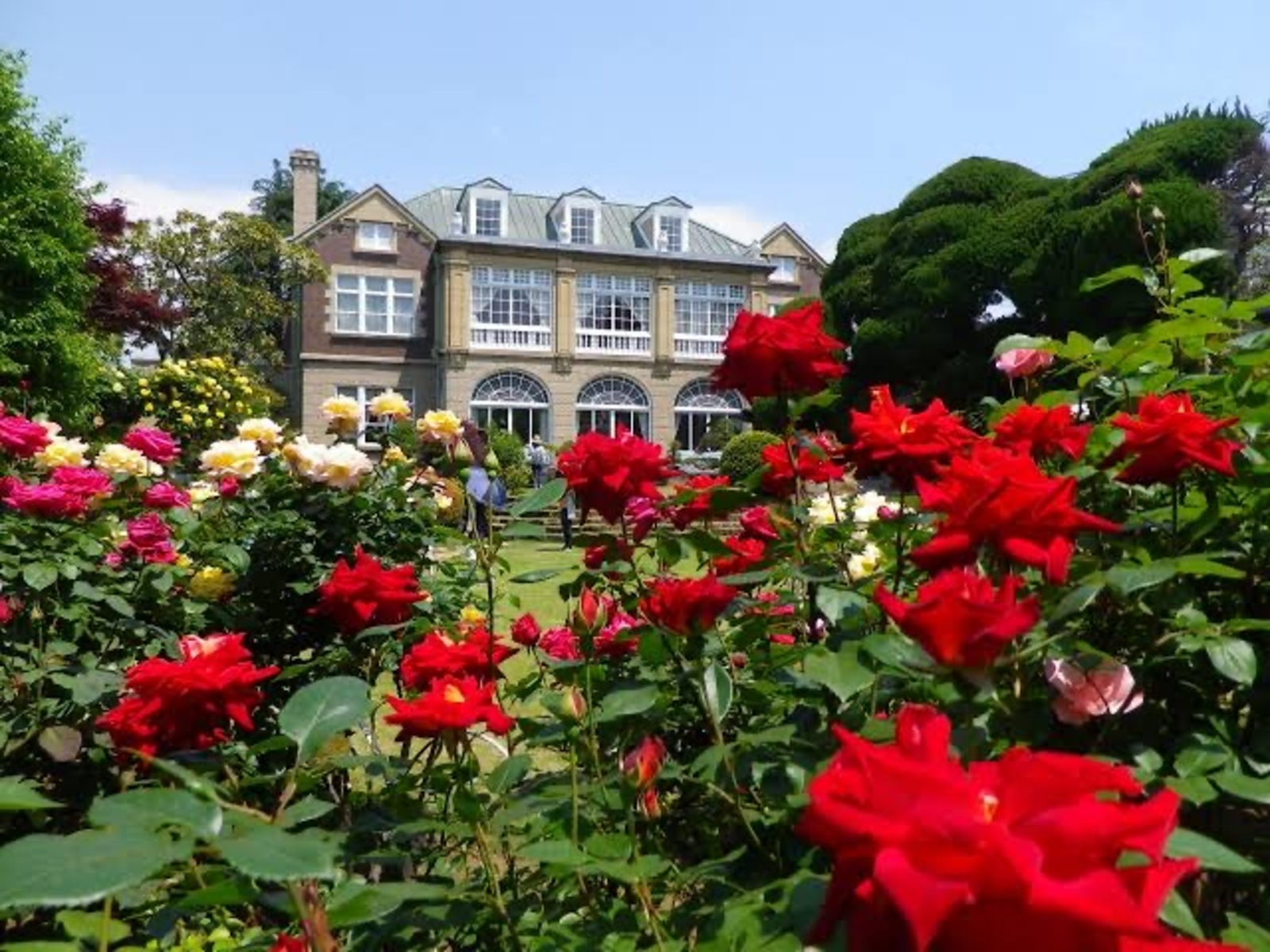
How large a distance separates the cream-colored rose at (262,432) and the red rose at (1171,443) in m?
2.18

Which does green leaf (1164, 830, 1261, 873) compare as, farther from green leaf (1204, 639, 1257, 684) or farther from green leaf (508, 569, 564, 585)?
green leaf (508, 569, 564, 585)

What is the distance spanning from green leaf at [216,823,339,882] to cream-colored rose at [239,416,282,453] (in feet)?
7.57

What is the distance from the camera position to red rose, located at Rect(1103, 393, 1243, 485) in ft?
3.16

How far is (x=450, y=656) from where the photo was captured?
4.04 ft

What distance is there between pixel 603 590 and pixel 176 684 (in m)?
0.73

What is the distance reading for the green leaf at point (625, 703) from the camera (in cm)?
103

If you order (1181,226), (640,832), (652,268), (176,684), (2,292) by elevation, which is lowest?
(640,832)

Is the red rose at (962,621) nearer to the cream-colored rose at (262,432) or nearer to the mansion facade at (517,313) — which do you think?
the cream-colored rose at (262,432)

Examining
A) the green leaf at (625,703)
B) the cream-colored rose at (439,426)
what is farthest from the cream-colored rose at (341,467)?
the green leaf at (625,703)

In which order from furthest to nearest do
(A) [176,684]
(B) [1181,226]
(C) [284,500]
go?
(B) [1181,226] → (C) [284,500] → (A) [176,684]

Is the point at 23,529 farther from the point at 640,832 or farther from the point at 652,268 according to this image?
the point at 652,268

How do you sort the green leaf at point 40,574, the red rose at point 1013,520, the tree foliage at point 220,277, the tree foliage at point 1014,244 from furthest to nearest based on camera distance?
the tree foliage at point 220,277 → the tree foliage at point 1014,244 → the green leaf at point 40,574 → the red rose at point 1013,520

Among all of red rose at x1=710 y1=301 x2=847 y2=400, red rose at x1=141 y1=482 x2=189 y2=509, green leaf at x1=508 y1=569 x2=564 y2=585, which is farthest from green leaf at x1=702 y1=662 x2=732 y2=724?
red rose at x1=141 y1=482 x2=189 y2=509

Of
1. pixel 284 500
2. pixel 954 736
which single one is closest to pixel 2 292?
pixel 284 500
